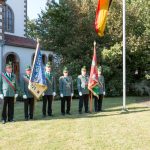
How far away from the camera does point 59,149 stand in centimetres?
848

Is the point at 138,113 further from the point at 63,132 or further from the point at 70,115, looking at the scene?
the point at 63,132

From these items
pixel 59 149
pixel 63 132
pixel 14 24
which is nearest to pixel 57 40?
pixel 14 24

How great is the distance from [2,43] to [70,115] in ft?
38.1

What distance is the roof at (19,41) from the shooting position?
90.4 ft

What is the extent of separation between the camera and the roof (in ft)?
90.4

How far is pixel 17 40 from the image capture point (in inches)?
1152

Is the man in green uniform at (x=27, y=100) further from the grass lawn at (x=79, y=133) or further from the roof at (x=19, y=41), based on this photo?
the roof at (x=19, y=41)

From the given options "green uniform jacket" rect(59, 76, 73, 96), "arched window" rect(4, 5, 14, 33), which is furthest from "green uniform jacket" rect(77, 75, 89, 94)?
"arched window" rect(4, 5, 14, 33)

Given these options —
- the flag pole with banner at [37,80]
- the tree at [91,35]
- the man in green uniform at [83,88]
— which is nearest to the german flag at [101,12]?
the man in green uniform at [83,88]

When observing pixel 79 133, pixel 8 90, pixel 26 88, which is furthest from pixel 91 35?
pixel 79 133

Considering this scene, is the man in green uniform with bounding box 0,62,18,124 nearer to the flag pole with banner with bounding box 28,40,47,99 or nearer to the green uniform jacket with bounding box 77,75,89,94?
the flag pole with banner with bounding box 28,40,47,99

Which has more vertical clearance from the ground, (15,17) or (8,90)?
(15,17)

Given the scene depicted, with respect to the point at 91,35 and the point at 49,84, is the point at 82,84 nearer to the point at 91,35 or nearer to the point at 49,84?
the point at 49,84

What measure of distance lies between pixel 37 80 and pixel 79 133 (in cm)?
360
